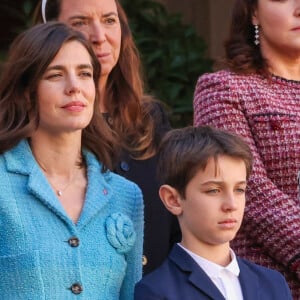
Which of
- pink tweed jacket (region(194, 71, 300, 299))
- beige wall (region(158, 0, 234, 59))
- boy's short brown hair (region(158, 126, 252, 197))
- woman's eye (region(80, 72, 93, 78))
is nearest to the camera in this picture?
boy's short brown hair (region(158, 126, 252, 197))

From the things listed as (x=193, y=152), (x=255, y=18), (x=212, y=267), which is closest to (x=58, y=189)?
(x=193, y=152)

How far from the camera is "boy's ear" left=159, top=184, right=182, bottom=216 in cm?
409

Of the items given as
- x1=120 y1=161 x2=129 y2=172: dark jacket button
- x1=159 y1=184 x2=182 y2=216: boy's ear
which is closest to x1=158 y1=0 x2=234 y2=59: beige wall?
x1=120 y1=161 x2=129 y2=172: dark jacket button

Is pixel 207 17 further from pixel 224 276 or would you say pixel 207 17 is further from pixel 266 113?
pixel 224 276

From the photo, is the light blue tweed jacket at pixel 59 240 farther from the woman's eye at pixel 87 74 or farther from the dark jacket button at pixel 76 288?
the woman's eye at pixel 87 74

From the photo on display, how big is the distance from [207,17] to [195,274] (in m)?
4.60

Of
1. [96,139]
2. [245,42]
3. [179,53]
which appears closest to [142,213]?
[96,139]

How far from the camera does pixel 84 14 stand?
4863 mm

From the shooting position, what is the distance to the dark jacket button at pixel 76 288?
13.0 ft

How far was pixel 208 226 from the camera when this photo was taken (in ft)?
13.1

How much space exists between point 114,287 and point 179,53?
12.3 ft

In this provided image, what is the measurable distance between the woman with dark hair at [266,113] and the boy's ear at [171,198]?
16.4 inches

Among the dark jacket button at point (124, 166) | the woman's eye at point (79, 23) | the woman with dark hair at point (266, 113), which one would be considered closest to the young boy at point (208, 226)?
the woman with dark hair at point (266, 113)

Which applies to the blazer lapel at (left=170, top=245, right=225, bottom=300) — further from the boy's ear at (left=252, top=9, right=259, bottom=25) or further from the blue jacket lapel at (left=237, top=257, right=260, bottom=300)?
the boy's ear at (left=252, top=9, right=259, bottom=25)
